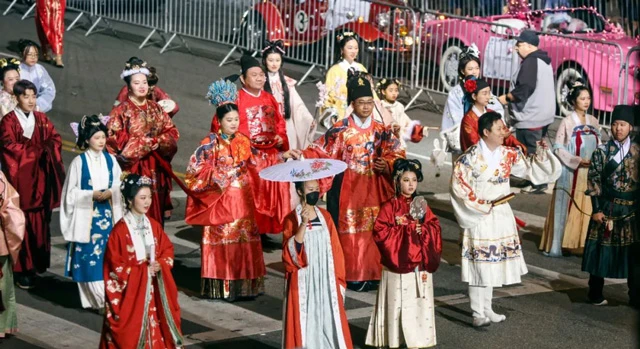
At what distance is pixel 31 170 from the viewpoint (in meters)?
12.2

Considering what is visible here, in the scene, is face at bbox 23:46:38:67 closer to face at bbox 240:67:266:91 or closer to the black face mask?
face at bbox 240:67:266:91

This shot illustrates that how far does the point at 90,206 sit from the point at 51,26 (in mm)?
11239

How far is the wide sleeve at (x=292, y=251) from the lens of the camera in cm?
969

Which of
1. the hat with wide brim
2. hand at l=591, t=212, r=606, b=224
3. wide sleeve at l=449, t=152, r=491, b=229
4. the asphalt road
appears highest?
the hat with wide brim

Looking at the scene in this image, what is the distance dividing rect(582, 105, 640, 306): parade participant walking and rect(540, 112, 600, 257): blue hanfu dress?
142 cm

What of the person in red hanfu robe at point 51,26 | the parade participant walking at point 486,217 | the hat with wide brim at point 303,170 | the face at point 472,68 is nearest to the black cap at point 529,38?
the face at point 472,68

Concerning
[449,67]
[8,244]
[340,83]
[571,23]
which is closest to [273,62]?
[340,83]

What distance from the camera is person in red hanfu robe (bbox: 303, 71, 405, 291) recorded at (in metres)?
11.9

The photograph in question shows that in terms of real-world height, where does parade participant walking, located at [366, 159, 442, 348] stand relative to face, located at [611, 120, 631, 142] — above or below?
below

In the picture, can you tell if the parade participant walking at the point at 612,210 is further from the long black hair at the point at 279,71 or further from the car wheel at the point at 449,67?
the car wheel at the point at 449,67

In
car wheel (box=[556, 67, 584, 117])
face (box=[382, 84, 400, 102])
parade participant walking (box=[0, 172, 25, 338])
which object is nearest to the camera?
parade participant walking (box=[0, 172, 25, 338])

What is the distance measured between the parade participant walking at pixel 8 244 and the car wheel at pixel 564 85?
32.9 ft

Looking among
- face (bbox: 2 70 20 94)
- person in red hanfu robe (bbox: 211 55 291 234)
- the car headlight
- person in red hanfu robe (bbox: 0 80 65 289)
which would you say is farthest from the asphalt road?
the car headlight

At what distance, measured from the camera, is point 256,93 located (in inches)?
505
